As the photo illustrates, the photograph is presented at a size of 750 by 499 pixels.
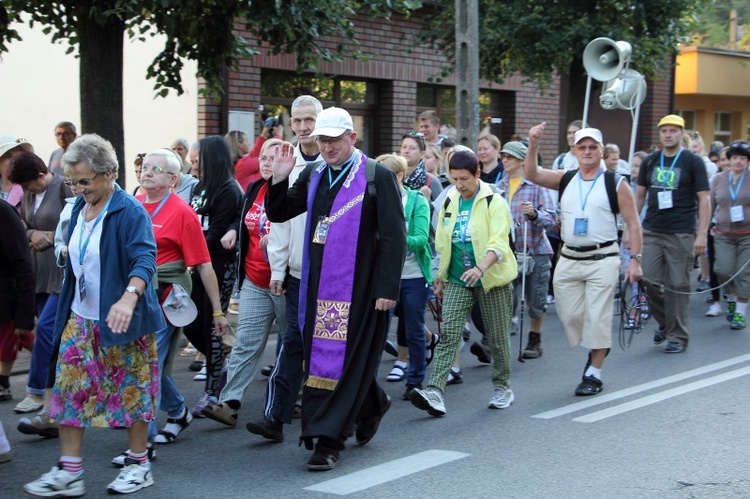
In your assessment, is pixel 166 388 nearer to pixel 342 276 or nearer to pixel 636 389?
pixel 342 276

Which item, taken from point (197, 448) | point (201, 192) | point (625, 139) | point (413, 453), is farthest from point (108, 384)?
point (625, 139)

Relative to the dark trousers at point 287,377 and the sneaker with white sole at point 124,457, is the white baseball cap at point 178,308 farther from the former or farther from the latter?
the sneaker with white sole at point 124,457

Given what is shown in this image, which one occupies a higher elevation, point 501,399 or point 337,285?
point 337,285

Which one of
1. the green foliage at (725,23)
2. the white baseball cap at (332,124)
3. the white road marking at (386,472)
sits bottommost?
the white road marking at (386,472)

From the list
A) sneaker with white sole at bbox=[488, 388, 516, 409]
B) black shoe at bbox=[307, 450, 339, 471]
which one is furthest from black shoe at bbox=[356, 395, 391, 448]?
sneaker with white sole at bbox=[488, 388, 516, 409]

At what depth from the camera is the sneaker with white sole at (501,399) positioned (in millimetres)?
7027

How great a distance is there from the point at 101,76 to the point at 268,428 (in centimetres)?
469

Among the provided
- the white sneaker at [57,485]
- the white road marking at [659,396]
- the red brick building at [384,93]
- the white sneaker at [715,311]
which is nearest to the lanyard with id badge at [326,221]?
the white sneaker at [57,485]

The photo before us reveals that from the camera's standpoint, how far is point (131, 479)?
5.13 metres

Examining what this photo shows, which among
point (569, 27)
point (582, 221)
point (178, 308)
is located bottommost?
point (178, 308)

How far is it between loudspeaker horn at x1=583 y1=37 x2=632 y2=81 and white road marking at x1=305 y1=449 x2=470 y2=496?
22.8 ft

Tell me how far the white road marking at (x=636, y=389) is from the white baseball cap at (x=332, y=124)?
2470mm

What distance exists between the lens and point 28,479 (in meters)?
5.41

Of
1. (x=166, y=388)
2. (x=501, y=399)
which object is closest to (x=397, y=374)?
(x=501, y=399)
